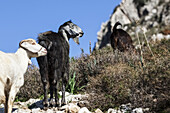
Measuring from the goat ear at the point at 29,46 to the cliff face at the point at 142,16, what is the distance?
196 ft

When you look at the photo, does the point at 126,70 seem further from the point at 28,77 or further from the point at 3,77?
the point at 3,77

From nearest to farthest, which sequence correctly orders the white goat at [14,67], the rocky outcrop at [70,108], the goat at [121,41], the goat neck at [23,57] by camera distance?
the white goat at [14,67] < the goat neck at [23,57] < the rocky outcrop at [70,108] < the goat at [121,41]

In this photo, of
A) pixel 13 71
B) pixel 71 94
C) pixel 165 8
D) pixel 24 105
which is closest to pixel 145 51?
pixel 71 94

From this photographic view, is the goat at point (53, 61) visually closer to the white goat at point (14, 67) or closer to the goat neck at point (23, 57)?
the white goat at point (14, 67)

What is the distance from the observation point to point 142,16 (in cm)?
8250

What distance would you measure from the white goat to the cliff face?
59.8 meters

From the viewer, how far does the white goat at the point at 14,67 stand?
5.96 metres

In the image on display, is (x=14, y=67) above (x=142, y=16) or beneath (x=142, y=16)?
beneath

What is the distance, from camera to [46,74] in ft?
25.0

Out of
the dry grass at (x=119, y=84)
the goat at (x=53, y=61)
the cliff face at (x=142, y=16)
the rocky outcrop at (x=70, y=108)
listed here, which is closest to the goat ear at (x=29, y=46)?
Answer: the goat at (x=53, y=61)

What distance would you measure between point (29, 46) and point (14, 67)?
3.21ft

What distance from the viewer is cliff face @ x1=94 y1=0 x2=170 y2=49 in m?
71.4

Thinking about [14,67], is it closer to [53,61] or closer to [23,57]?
[23,57]

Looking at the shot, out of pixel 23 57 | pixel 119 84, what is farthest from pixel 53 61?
pixel 119 84
